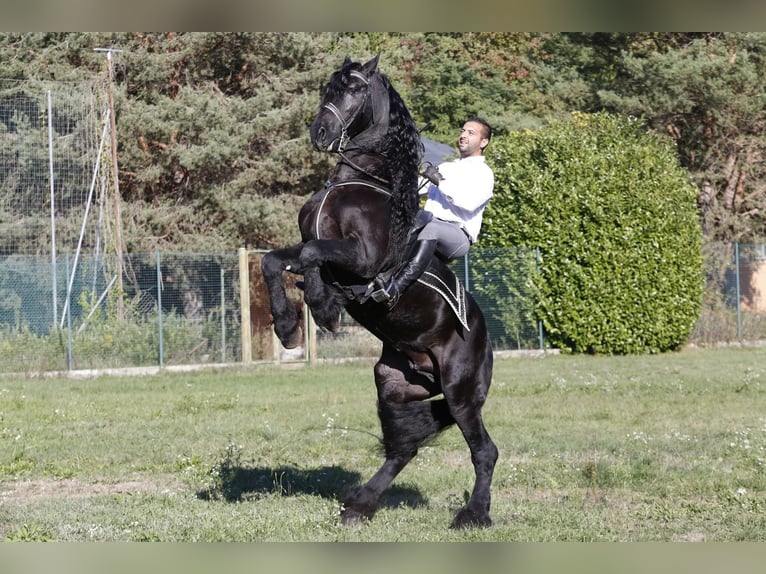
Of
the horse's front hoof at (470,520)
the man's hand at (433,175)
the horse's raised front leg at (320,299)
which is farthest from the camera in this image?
the man's hand at (433,175)

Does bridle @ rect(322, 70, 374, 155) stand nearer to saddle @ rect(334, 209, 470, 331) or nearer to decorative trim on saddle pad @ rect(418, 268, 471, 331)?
saddle @ rect(334, 209, 470, 331)

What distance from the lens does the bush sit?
2398 centimetres

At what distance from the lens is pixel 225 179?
29.3 metres

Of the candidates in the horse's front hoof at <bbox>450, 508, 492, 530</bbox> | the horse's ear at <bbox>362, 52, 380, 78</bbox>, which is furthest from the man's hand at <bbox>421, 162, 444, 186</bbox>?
the horse's front hoof at <bbox>450, 508, 492, 530</bbox>

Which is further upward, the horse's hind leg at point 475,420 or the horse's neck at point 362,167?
the horse's neck at point 362,167

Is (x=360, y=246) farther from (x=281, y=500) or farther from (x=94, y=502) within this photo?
(x=94, y=502)

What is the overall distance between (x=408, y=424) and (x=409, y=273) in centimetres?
133

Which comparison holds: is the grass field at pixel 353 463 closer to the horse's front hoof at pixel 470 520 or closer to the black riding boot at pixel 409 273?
the horse's front hoof at pixel 470 520

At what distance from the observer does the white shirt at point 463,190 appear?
7.52 m

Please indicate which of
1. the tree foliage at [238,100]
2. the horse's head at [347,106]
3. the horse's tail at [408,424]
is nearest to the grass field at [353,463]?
the horse's tail at [408,424]

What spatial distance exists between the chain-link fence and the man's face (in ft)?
39.1

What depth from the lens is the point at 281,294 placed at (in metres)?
6.99

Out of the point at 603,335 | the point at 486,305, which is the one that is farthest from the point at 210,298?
the point at 603,335

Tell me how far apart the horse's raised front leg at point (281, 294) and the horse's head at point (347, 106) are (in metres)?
0.77
